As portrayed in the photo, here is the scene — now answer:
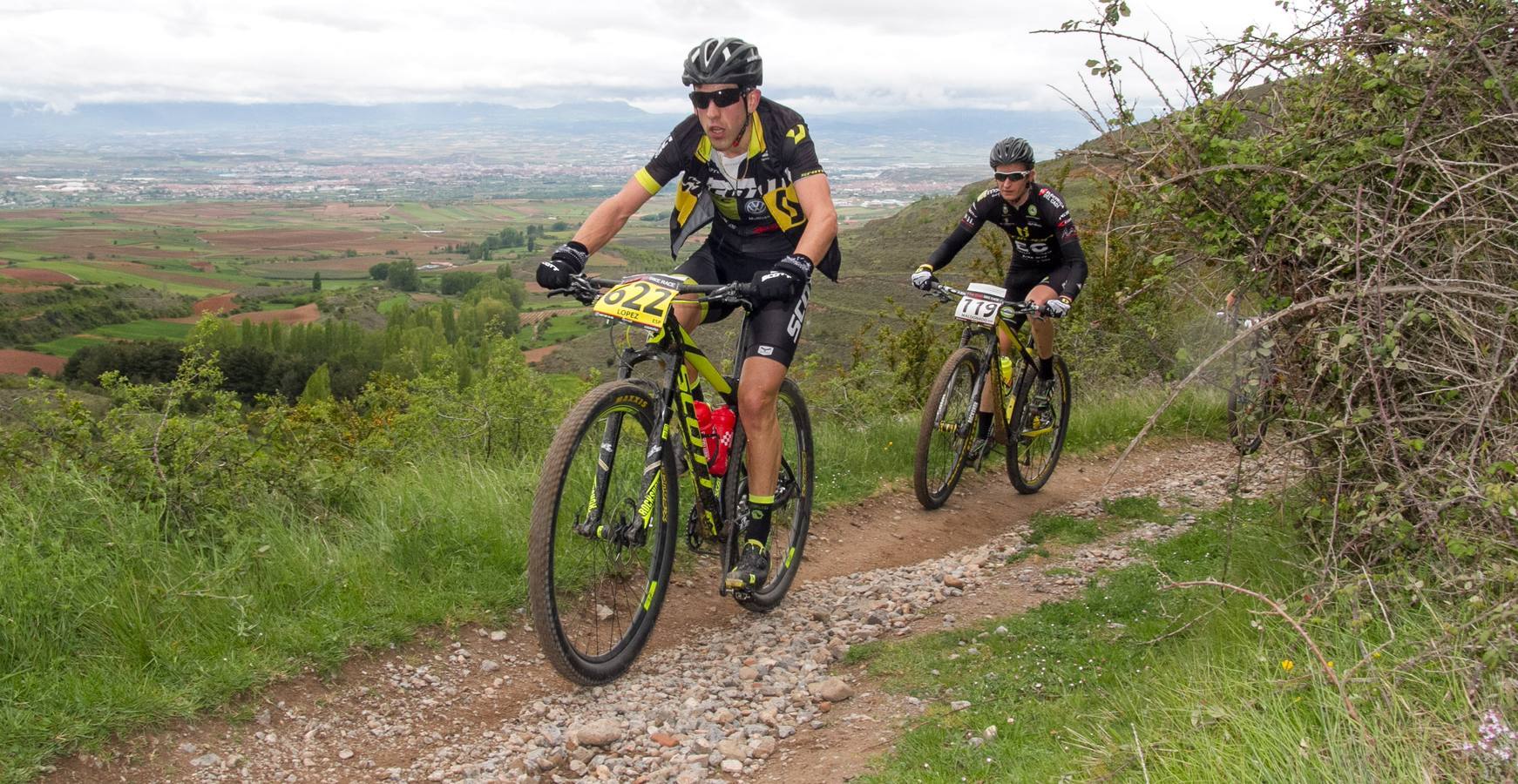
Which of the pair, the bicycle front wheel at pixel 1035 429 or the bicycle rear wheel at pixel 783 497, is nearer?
the bicycle rear wheel at pixel 783 497

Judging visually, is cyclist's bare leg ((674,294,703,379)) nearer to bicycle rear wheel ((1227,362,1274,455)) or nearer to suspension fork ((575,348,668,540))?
suspension fork ((575,348,668,540))

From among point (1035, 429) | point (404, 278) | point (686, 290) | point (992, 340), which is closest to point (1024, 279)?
point (992, 340)

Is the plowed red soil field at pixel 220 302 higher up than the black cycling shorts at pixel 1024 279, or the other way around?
the black cycling shorts at pixel 1024 279

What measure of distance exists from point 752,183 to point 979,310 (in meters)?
2.74

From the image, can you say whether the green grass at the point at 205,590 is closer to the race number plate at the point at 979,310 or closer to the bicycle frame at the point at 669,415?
the bicycle frame at the point at 669,415

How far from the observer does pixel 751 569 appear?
509 centimetres

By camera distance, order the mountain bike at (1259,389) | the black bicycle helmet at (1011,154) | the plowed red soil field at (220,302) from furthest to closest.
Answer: the plowed red soil field at (220,302), the black bicycle helmet at (1011,154), the mountain bike at (1259,389)

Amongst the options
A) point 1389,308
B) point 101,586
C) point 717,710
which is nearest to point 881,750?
point 717,710

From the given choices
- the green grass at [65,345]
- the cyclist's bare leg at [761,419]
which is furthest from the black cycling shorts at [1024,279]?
the green grass at [65,345]

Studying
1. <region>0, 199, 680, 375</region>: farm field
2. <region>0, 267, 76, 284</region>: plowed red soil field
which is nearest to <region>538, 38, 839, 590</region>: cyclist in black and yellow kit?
<region>0, 199, 680, 375</region>: farm field

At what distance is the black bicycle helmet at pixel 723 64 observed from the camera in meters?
4.69

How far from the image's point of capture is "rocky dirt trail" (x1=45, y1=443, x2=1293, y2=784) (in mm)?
3783

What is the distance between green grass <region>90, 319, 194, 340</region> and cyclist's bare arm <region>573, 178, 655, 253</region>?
6069 cm

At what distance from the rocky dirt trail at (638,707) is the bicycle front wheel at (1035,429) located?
2.04 meters
